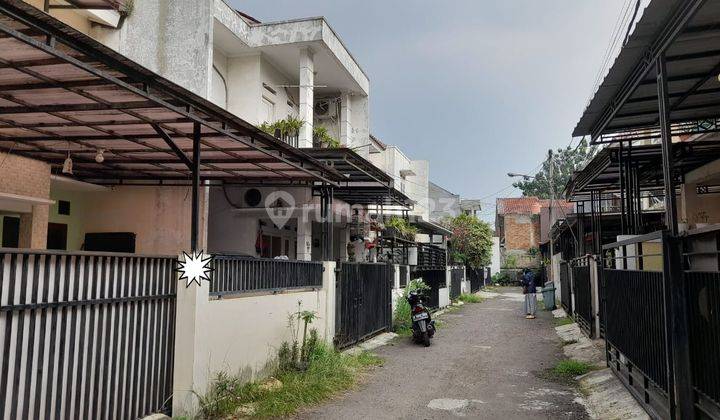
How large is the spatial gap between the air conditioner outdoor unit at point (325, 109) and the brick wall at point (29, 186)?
422 inches

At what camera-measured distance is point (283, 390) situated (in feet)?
21.8

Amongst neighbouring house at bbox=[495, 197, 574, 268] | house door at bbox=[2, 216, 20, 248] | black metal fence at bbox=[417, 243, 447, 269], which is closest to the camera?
house door at bbox=[2, 216, 20, 248]

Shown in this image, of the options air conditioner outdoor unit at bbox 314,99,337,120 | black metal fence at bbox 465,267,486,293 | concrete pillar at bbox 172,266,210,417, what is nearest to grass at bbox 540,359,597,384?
concrete pillar at bbox 172,266,210,417

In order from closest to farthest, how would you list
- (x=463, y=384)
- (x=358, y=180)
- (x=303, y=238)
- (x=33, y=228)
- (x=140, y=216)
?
1. (x=463, y=384)
2. (x=33, y=228)
3. (x=140, y=216)
4. (x=358, y=180)
5. (x=303, y=238)

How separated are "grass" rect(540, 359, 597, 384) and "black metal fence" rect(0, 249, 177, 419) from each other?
562 centimetres

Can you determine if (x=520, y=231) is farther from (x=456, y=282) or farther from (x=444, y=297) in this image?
(x=444, y=297)

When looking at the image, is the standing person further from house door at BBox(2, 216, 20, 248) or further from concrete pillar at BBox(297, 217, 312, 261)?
house door at BBox(2, 216, 20, 248)

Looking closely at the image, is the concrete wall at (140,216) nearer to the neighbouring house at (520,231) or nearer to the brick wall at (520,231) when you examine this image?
the neighbouring house at (520,231)

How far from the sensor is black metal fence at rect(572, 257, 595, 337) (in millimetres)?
11289

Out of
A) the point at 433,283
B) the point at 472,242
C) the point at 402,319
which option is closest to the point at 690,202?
the point at 402,319

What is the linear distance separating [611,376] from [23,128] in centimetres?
824

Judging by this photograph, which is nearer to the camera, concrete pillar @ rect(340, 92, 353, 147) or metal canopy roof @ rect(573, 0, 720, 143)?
metal canopy roof @ rect(573, 0, 720, 143)

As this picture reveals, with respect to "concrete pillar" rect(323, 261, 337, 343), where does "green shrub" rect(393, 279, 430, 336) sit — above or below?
below

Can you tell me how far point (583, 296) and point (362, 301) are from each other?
518 cm
